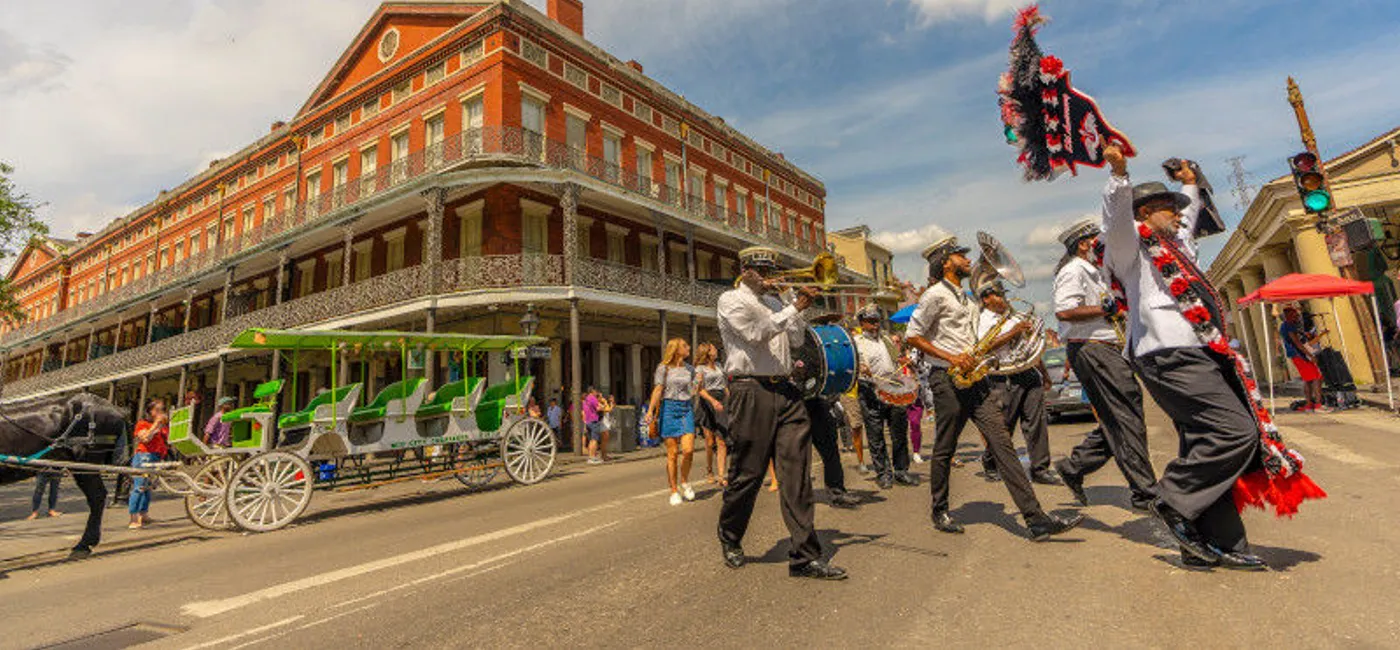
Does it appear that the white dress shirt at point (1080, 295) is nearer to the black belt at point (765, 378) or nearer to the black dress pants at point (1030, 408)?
the black dress pants at point (1030, 408)

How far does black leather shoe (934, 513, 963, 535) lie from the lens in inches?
166

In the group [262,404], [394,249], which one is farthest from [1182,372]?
[394,249]

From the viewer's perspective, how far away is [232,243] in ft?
87.2

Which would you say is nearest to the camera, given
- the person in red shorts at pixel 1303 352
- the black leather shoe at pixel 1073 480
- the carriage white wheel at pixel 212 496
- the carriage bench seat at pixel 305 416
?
the black leather shoe at pixel 1073 480

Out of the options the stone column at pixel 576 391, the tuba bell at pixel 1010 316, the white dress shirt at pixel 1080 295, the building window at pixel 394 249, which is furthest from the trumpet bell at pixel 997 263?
the building window at pixel 394 249

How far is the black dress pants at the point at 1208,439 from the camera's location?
9.94 ft

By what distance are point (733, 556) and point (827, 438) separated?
1685mm

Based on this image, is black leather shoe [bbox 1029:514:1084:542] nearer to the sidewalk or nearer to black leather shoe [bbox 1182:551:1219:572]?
black leather shoe [bbox 1182:551:1219:572]

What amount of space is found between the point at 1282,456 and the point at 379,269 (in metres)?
22.7

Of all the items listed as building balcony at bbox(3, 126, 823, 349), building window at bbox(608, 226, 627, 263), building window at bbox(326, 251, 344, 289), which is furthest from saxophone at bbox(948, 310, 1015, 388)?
building window at bbox(326, 251, 344, 289)

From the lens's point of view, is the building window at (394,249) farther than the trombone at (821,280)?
Yes

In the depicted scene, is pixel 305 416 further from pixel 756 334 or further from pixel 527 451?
pixel 756 334

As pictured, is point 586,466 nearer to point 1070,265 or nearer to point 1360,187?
point 1070,265

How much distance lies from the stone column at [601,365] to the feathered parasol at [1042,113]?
17.0m
